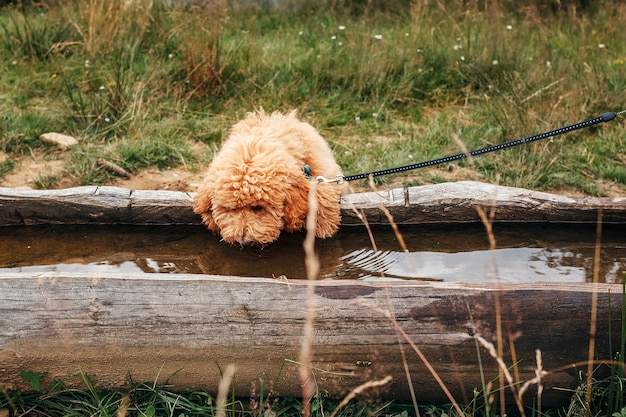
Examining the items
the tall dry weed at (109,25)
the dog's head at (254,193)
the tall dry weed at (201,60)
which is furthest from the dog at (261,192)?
the tall dry weed at (109,25)

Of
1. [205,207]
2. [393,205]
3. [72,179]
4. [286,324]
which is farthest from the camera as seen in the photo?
[72,179]

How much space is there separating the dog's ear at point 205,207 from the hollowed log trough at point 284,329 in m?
1.09

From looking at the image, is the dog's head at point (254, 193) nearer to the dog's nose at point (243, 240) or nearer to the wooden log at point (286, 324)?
the dog's nose at point (243, 240)

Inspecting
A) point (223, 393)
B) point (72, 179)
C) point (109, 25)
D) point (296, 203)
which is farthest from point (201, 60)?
point (223, 393)

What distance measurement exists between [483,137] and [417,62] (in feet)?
4.74

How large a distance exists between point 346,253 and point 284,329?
51.9 inches

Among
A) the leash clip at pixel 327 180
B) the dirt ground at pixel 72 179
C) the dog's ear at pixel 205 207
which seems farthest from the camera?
the dirt ground at pixel 72 179

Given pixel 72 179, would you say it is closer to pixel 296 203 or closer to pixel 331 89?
pixel 296 203

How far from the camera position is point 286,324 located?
2.33 metres

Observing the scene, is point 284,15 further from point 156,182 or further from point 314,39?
point 156,182

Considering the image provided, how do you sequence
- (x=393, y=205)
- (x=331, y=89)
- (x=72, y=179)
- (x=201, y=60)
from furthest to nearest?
1. (x=331, y=89)
2. (x=201, y=60)
3. (x=72, y=179)
4. (x=393, y=205)

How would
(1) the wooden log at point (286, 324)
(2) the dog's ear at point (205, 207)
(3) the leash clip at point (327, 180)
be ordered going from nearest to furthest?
(1) the wooden log at point (286, 324) → (2) the dog's ear at point (205, 207) → (3) the leash clip at point (327, 180)

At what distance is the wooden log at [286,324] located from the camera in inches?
90.0

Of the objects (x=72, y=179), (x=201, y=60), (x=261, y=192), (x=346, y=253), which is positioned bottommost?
(x=346, y=253)
